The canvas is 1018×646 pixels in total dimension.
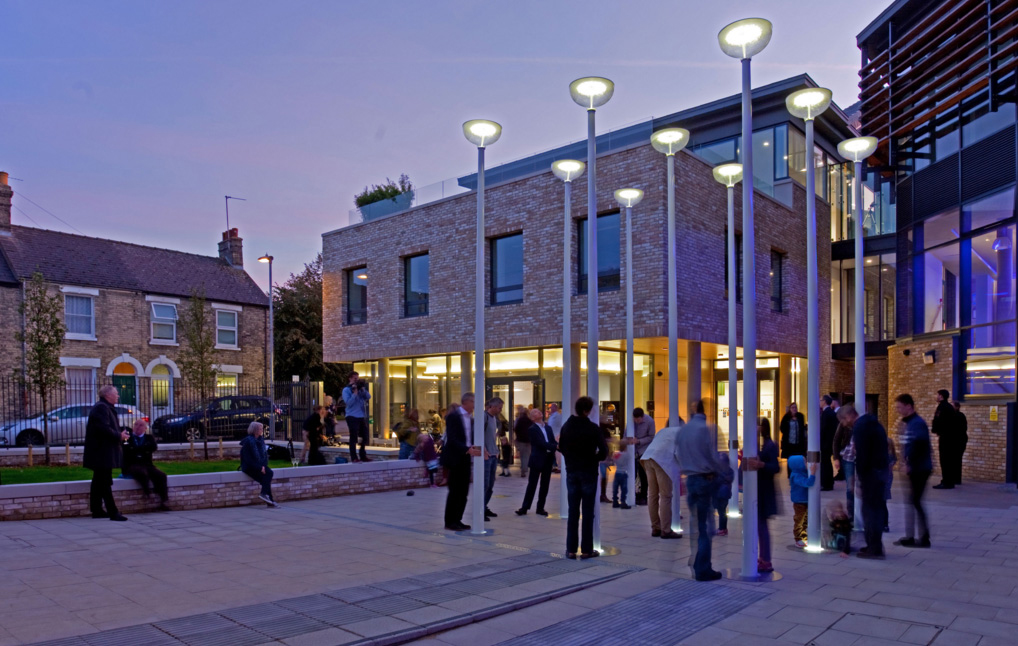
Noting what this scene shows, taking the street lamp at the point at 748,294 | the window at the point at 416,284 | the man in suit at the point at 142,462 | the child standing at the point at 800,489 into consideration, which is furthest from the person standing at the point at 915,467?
the window at the point at 416,284

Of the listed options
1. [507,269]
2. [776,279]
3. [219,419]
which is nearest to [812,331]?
[507,269]

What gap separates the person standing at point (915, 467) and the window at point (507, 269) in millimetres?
12913

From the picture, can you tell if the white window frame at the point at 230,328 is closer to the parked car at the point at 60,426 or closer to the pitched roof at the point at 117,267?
the pitched roof at the point at 117,267

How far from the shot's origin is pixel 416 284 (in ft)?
80.5

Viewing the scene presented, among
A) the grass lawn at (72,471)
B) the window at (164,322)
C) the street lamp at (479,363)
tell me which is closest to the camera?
the street lamp at (479,363)

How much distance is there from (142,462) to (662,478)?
297 inches

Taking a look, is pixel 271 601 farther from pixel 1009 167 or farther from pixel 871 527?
pixel 1009 167

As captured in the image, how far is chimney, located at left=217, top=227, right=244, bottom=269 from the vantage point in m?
37.3

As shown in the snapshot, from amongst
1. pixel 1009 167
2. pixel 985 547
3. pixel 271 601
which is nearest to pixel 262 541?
pixel 271 601

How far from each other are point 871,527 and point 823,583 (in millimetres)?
1594

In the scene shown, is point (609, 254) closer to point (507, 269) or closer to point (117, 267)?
point (507, 269)

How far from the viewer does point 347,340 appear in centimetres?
2661

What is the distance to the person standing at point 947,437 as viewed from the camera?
15102mm

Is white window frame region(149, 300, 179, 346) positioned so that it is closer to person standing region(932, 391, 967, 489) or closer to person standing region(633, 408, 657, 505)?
person standing region(633, 408, 657, 505)
